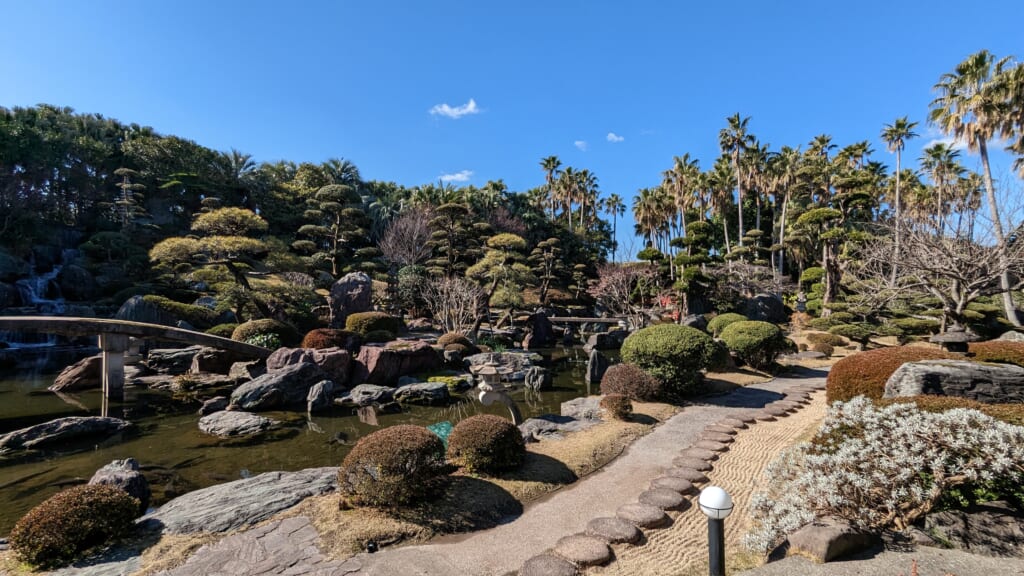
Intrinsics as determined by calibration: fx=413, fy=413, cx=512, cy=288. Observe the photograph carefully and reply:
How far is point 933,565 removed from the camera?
3.48m

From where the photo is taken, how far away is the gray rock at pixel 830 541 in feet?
12.6

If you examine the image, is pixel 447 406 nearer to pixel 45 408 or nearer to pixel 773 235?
pixel 45 408

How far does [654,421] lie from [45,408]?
59.7 feet

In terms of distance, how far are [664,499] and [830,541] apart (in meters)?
2.58

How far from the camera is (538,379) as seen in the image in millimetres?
16156

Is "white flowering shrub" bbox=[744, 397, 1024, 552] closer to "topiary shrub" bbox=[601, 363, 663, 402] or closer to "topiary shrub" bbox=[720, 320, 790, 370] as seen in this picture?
"topiary shrub" bbox=[601, 363, 663, 402]

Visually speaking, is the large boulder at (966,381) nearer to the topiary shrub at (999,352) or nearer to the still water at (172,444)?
the topiary shrub at (999,352)

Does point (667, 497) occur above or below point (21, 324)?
below

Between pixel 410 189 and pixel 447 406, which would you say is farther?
pixel 410 189

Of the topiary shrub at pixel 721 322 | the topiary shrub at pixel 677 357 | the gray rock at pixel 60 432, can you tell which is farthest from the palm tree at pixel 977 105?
the gray rock at pixel 60 432

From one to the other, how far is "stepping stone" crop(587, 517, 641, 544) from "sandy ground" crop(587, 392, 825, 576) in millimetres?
105

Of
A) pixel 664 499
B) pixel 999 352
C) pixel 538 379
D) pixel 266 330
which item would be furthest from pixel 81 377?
pixel 999 352

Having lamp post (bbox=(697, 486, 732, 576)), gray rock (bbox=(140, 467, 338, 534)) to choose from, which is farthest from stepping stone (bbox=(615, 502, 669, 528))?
gray rock (bbox=(140, 467, 338, 534))

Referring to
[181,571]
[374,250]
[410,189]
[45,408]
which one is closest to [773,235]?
[374,250]
